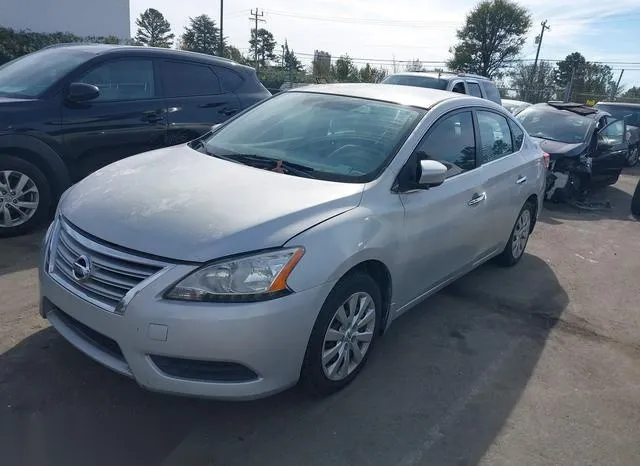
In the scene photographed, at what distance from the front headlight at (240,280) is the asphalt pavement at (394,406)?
768 millimetres

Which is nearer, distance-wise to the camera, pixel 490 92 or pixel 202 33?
pixel 490 92

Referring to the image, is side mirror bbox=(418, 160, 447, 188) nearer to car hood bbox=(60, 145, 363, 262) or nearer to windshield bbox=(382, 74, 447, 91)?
car hood bbox=(60, 145, 363, 262)

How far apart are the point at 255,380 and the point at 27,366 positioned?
1473 millimetres

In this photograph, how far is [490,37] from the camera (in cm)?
5022

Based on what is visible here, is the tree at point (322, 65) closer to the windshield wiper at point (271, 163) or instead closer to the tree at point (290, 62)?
the tree at point (290, 62)

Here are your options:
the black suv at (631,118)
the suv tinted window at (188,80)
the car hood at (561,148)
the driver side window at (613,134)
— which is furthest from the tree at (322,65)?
the suv tinted window at (188,80)

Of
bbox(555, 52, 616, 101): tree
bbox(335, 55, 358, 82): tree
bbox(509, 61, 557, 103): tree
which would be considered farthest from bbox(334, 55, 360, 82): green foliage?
bbox(555, 52, 616, 101): tree

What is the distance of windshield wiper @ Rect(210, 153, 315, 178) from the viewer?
10.9ft

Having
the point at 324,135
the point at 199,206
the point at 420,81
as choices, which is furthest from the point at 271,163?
the point at 420,81

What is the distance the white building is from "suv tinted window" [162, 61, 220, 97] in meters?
23.4

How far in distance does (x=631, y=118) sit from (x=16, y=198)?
15764mm

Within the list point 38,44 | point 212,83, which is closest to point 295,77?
point 38,44

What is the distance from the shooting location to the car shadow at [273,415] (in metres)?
2.57

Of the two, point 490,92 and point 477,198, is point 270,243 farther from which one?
point 490,92
